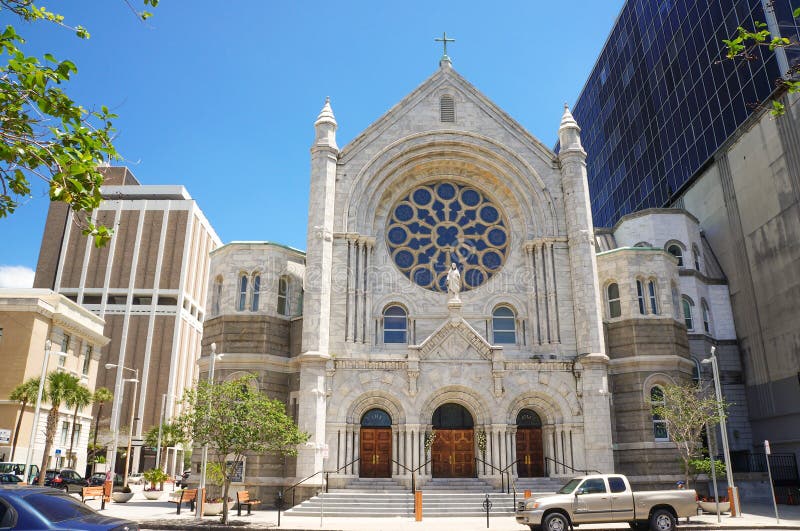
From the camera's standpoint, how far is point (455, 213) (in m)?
34.5

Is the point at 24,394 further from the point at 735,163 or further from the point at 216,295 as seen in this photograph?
the point at 735,163

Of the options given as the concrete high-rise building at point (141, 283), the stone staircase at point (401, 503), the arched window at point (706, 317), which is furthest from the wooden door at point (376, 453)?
the concrete high-rise building at point (141, 283)

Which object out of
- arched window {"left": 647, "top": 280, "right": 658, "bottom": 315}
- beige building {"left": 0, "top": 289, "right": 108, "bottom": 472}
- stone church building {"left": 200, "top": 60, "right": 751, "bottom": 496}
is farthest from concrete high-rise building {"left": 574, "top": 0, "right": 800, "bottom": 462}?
beige building {"left": 0, "top": 289, "right": 108, "bottom": 472}

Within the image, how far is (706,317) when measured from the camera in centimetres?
3747

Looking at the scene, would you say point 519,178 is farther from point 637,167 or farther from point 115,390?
point 115,390

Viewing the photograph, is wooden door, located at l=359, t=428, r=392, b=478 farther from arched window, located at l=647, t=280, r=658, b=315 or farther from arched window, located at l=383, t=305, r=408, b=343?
arched window, located at l=647, t=280, r=658, b=315

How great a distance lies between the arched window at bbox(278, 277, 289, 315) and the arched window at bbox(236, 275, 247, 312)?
1688 millimetres

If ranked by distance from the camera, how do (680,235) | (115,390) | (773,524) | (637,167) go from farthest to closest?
(115,390)
(637,167)
(680,235)
(773,524)

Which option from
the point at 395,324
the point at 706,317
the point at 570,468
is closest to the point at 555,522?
the point at 570,468

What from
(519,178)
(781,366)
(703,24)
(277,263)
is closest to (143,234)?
(277,263)

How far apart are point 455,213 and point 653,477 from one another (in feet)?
52.6

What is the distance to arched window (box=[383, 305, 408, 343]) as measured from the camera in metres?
31.9

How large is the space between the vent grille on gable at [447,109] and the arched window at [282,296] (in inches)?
483

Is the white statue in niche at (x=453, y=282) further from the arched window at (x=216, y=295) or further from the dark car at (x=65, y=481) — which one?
the dark car at (x=65, y=481)
